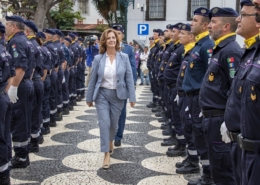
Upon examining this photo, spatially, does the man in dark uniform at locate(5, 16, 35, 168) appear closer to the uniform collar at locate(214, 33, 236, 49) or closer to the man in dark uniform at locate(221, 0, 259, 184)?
the uniform collar at locate(214, 33, 236, 49)

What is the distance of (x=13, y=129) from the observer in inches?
209

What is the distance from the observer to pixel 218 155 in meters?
3.85

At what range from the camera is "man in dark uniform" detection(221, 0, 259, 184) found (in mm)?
2604

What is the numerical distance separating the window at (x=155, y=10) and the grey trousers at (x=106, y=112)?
22.3m

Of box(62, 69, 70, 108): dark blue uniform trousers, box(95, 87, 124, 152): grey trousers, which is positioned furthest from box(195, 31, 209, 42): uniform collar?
box(62, 69, 70, 108): dark blue uniform trousers

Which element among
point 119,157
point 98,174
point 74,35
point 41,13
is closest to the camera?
point 98,174

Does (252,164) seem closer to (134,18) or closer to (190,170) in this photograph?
(190,170)

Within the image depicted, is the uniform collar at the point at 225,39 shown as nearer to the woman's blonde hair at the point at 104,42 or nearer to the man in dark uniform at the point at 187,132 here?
the man in dark uniform at the point at 187,132

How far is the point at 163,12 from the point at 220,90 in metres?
24.1

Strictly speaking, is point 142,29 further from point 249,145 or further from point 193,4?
point 249,145

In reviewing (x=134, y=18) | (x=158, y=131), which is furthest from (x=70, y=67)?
(x=134, y=18)

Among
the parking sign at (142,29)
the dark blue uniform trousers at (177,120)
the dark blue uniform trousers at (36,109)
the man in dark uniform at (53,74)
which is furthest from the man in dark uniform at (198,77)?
the parking sign at (142,29)

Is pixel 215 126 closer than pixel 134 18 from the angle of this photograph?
Yes

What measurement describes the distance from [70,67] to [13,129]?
518 cm
